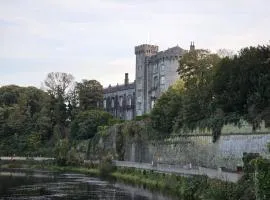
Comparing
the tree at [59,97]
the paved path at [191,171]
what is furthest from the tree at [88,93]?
the paved path at [191,171]

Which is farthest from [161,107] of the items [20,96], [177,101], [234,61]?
[20,96]

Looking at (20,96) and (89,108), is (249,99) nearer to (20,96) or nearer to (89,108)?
(89,108)

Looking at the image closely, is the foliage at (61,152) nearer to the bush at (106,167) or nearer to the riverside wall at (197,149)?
the riverside wall at (197,149)

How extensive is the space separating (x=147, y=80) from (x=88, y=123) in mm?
12306

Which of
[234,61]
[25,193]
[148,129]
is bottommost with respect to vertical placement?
[25,193]

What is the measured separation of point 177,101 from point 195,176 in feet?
58.5

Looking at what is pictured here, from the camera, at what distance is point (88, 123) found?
7800cm

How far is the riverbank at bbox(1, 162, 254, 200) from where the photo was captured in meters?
28.3

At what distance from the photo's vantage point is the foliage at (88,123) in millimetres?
77750

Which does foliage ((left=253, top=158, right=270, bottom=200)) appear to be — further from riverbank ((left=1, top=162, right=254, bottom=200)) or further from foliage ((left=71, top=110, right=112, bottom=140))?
foliage ((left=71, top=110, right=112, bottom=140))

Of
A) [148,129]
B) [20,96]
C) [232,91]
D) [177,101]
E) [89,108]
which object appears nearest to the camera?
[232,91]

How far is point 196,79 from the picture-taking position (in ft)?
182

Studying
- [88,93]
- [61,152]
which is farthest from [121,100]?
[61,152]

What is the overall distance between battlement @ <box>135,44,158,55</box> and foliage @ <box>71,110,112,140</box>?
12.4m
